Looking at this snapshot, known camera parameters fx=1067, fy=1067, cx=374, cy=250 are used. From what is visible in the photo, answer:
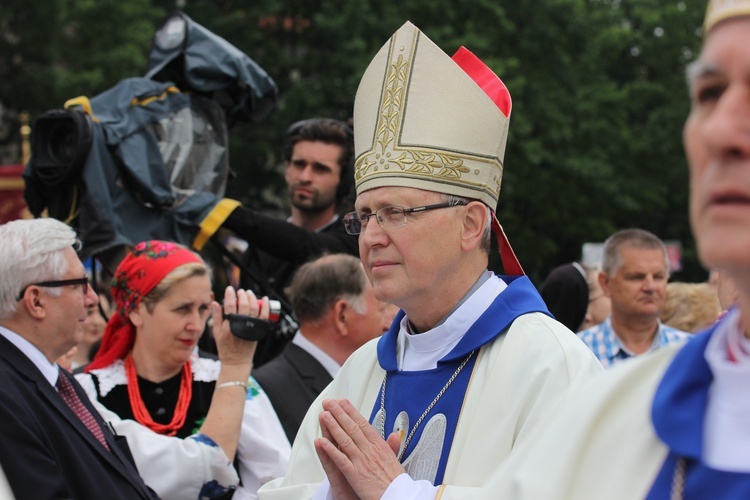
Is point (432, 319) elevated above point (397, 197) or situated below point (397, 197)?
below

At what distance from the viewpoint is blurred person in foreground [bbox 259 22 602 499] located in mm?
2855

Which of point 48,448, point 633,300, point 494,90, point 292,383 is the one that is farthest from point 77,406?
point 633,300

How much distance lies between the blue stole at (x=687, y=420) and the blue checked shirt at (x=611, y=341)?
4741 millimetres

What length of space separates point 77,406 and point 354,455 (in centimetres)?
149

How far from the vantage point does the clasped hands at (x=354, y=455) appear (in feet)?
9.20

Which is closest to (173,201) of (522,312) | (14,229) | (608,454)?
(14,229)

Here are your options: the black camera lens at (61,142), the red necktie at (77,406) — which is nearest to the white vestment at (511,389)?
the red necktie at (77,406)

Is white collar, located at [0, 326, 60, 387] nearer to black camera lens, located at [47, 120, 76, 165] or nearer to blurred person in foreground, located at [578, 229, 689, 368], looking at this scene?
black camera lens, located at [47, 120, 76, 165]

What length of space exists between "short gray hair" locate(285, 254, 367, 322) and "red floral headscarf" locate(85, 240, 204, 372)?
550 millimetres

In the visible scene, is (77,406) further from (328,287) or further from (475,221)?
(475,221)

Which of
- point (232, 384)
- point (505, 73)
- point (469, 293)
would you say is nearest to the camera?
point (469, 293)

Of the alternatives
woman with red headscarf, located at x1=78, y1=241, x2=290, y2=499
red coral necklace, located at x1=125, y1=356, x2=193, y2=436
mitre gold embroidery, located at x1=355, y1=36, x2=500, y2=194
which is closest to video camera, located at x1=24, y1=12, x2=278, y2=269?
woman with red headscarf, located at x1=78, y1=241, x2=290, y2=499

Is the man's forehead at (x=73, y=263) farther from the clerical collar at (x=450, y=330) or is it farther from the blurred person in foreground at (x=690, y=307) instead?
the blurred person in foreground at (x=690, y=307)

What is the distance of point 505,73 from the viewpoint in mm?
21438
